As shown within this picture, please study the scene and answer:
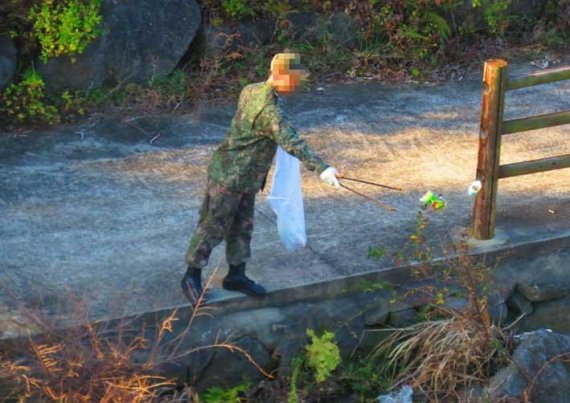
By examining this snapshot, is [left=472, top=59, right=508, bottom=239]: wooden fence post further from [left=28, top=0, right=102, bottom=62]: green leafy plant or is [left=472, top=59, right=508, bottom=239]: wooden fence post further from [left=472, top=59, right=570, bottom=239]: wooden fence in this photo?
[left=28, top=0, right=102, bottom=62]: green leafy plant

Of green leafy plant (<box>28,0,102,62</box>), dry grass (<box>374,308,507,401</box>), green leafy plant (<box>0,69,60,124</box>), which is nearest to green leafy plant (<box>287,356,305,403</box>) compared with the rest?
dry grass (<box>374,308,507,401</box>)

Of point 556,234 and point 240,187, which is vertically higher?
point 240,187

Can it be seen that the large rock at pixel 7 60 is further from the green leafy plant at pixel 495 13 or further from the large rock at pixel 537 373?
the large rock at pixel 537 373

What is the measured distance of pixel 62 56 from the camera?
27.2 ft

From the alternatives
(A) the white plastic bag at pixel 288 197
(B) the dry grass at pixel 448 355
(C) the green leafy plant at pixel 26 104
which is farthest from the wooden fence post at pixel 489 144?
(C) the green leafy plant at pixel 26 104

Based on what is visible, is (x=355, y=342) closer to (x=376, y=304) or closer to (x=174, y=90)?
(x=376, y=304)

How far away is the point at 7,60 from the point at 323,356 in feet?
12.1

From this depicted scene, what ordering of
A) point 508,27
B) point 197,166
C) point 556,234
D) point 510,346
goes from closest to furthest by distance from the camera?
1. point 510,346
2. point 556,234
3. point 197,166
4. point 508,27

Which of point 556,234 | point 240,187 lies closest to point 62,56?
point 240,187

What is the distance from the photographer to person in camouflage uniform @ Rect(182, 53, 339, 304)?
5293 millimetres

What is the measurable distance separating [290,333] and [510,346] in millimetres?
1197

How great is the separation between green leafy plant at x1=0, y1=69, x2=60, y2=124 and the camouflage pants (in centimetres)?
275

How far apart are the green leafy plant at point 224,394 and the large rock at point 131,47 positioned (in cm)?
341

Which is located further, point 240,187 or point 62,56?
point 62,56
